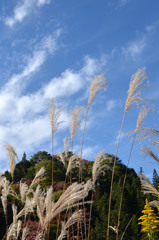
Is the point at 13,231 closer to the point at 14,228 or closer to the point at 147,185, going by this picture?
the point at 14,228

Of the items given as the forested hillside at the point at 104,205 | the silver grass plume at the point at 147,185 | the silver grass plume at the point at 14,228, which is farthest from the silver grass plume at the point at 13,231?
the forested hillside at the point at 104,205

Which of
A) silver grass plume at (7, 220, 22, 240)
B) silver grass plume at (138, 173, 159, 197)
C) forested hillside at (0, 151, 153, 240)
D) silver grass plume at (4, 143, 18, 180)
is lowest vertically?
silver grass plume at (7, 220, 22, 240)

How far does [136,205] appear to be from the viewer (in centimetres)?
1800

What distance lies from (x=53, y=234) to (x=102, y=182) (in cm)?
1598

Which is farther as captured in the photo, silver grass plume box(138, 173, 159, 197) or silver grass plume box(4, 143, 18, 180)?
silver grass plume box(4, 143, 18, 180)

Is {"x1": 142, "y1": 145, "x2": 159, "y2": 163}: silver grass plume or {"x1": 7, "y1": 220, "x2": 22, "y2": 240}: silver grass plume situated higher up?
{"x1": 142, "y1": 145, "x2": 159, "y2": 163}: silver grass plume

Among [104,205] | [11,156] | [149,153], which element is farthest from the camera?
[104,205]

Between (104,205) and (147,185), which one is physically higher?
(104,205)

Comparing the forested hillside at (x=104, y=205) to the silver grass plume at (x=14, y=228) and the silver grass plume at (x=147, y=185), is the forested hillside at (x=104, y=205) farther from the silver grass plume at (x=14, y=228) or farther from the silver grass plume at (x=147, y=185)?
the silver grass plume at (x=147, y=185)

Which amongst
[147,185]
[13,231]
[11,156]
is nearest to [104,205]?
[11,156]

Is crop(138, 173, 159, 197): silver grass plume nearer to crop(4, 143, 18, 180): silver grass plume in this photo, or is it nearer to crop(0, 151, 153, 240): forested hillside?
crop(4, 143, 18, 180): silver grass plume

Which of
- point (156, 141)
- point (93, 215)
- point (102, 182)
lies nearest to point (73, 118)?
point (156, 141)

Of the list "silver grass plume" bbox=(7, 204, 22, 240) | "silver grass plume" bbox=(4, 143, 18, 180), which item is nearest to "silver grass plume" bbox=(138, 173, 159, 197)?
"silver grass plume" bbox=(7, 204, 22, 240)

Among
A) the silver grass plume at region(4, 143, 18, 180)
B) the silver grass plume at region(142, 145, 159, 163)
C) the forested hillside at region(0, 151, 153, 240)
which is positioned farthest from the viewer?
the forested hillside at region(0, 151, 153, 240)
